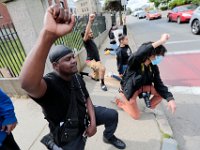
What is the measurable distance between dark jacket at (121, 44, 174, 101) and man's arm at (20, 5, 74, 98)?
218 centimetres

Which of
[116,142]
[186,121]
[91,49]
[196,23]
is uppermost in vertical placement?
[91,49]

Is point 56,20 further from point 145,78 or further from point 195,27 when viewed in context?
point 195,27

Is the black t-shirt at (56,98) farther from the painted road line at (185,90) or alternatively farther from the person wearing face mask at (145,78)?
the painted road line at (185,90)

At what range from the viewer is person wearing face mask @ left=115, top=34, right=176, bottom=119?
3.18 metres

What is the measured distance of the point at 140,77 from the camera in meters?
3.43

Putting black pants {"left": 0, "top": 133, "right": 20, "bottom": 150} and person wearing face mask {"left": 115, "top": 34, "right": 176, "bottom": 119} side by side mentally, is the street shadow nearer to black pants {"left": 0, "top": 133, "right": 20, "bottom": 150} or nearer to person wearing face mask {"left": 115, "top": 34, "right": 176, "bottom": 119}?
person wearing face mask {"left": 115, "top": 34, "right": 176, "bottom": 119}

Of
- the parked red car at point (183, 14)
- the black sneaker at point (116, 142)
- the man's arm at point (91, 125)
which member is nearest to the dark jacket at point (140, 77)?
the black sneaker at point (116, 142)

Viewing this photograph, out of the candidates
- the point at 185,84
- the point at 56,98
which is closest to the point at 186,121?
the point at 185,84

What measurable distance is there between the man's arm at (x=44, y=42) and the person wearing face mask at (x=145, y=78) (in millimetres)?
2176

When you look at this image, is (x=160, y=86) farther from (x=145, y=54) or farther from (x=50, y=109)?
(x=50, y=109)

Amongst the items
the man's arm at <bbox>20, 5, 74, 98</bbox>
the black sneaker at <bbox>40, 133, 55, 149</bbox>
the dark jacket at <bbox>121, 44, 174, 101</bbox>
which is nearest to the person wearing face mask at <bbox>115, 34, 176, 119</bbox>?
the dark jacket at <bbox>121, 44, 174, 101</bbox>

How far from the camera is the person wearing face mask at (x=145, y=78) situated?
318 cm

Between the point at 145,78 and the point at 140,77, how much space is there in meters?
0.10

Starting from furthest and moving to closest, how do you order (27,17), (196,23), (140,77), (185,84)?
(196,23) < (185,84) < (27,17) < (140,77)
